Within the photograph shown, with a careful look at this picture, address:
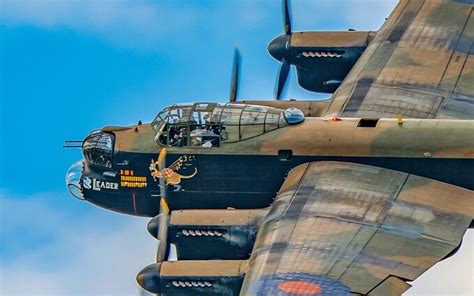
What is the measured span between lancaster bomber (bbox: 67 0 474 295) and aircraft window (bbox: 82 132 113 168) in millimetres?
52

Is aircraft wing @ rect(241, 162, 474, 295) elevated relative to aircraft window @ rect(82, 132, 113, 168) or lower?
lower

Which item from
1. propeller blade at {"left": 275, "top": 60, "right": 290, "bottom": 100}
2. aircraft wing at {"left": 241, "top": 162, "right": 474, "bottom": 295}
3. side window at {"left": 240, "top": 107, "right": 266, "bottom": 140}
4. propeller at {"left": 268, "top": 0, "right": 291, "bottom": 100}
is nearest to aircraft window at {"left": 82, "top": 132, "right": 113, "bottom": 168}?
side window at {"left": 240, "top": 107, "right": 266, "bottom": 140}

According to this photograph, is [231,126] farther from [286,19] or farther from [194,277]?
[286,19]

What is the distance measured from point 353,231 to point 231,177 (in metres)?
6.62

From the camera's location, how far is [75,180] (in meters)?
59.3

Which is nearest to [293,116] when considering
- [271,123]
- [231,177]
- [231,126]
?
[271,123]

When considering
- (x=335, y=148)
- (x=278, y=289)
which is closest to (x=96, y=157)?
(x=335, y=148)

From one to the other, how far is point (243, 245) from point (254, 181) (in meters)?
3.71

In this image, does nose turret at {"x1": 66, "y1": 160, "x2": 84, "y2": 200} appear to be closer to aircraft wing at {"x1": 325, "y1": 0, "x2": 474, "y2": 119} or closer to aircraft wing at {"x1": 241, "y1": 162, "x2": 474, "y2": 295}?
aircraft wing at {"x1": 241, "y1": 162, "x2": 474, "y2": 295}

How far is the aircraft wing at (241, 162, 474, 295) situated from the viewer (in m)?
48.8

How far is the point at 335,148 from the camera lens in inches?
2190

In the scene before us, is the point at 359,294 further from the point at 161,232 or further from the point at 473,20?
the point at 473,20

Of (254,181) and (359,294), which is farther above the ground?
(254,181)

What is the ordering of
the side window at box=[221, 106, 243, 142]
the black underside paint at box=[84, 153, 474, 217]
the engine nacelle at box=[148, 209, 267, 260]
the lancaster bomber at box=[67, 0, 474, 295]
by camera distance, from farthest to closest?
the side window at box=[221, 106, 243, 142], the black underside paint at box=[84, 153, 474, 217], the engine nacelle at box=[148, 209, 267, 260], the lancaster bomber at box=[67, 0, 474, 295]
